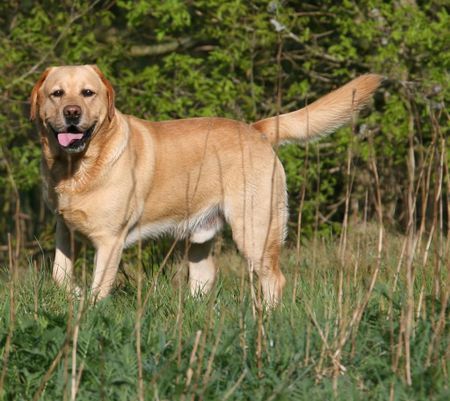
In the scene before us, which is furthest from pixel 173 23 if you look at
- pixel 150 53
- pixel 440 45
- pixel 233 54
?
pixel 440 45

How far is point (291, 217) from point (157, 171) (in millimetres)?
3613

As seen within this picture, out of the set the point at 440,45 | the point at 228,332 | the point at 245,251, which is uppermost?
the point at 440,45

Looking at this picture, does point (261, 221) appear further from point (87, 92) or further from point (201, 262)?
point (87, 92)

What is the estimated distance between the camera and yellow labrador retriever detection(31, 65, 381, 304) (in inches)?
223

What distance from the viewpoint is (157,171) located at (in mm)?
6090

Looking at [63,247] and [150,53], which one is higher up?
[150,53]

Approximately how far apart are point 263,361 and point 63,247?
2.42m

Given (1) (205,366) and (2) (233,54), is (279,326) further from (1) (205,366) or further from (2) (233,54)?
(2) (233,54)

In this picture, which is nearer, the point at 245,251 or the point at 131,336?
the point at 131,336

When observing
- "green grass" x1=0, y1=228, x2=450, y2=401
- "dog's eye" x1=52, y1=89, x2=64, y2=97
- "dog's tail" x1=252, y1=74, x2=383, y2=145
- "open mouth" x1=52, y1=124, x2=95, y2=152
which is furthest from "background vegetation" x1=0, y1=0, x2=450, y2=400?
"dog's eye" x1=52, y1=89, x2=64, y2=97

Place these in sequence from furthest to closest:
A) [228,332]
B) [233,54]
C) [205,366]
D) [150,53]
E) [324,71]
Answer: [150,53], [324,71], [233,54], [228,332], [205,366]

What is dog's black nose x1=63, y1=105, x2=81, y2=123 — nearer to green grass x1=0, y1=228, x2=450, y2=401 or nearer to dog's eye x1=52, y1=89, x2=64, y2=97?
dog's eye x1=52, y1=89, x2=64, y2=97

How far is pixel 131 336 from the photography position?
380 cm

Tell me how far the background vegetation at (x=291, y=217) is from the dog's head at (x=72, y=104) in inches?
30.4
